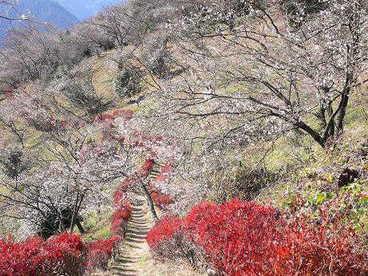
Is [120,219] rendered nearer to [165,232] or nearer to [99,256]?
[99,256]

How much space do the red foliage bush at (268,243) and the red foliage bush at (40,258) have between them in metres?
3.40

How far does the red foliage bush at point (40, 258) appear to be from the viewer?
33.4 feet

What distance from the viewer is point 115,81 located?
194ft

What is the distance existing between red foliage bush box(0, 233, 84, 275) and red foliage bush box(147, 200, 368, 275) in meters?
3.40

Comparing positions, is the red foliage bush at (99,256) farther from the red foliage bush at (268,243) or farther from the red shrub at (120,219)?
the red foliage bush at (268,243)

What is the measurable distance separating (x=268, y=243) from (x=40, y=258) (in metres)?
6.94

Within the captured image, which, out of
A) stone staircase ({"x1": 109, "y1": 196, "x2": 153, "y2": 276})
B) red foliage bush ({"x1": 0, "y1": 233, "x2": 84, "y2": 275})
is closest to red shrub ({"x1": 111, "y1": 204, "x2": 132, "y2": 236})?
stone staircase ({"x1": 109, "y1": 196, "x2": 153, "y2": 276})

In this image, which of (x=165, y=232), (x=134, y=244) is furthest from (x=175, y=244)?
(x=134, y=244)

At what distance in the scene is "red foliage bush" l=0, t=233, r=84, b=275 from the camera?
1020cm

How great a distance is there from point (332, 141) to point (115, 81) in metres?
49.7

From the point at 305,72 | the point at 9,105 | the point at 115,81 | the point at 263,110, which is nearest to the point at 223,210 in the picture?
the point at 263,110

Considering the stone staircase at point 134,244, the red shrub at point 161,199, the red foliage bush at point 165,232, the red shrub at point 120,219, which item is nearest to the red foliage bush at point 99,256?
the stone staircase at point 134,244

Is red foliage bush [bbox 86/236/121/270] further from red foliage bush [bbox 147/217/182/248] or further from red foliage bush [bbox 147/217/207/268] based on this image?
red foliage bush [bbox 147/217/207/268]

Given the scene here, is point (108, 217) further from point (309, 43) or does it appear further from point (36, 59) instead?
point (36, 59)
